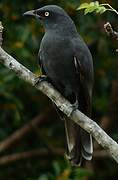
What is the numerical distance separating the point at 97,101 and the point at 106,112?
7.9 inches

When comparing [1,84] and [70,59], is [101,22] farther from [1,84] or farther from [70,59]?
[70,59]

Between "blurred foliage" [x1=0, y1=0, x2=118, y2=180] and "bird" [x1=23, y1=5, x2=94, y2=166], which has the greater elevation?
"bird" [x1=23, y1=5, x2=94, y2=166]

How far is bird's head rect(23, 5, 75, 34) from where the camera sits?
6027 mm

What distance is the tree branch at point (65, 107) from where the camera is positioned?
197 inches

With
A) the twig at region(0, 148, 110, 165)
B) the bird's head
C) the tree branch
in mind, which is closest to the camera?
the tree branch

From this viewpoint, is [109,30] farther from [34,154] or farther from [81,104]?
[34,154]

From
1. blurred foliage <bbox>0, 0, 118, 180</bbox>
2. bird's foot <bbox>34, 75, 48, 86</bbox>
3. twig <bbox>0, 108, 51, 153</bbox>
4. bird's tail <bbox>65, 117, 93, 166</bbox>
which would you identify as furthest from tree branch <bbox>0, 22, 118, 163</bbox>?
twig <bbox>0, 108, 51, 153</bbox>

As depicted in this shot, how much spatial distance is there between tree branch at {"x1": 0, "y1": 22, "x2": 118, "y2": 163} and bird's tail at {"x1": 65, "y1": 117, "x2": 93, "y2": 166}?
748 mm

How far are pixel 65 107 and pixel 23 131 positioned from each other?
2819 mm

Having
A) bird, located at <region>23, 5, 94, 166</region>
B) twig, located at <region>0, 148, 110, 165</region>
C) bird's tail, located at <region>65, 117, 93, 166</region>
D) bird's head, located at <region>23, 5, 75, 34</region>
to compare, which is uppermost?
bird's head, located at <region>23, 5, 75, 34</region>

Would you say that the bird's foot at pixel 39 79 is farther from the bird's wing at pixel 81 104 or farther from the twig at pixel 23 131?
the twig at pixel 23 131

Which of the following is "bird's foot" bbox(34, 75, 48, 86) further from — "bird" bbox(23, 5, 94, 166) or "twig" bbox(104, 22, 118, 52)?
"twig" bbox(104, 22, 118, 52)

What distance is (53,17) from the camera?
6062 millimetres

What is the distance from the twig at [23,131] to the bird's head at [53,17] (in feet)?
7.68
